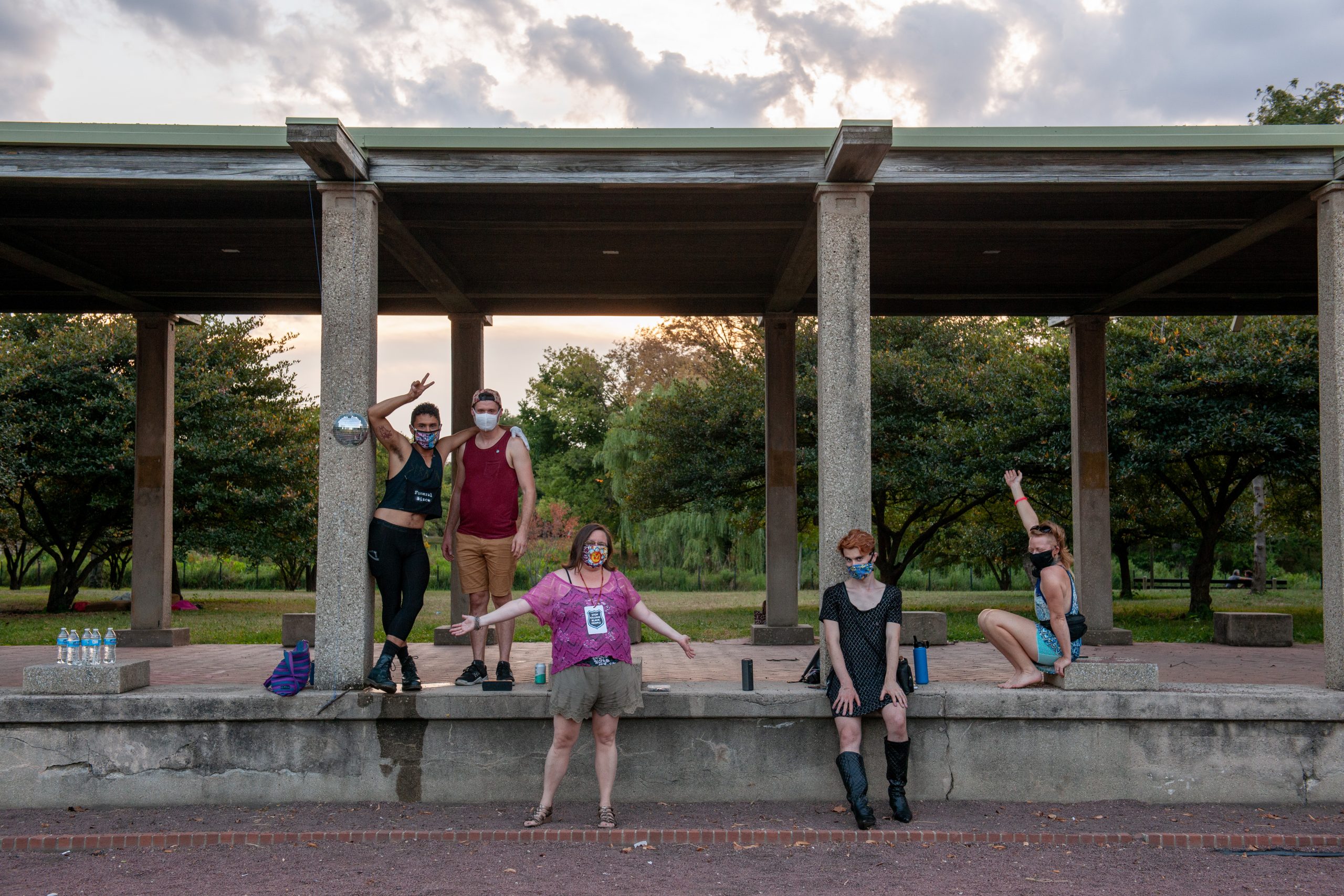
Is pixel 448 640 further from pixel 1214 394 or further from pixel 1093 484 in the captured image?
pixel 1214 394

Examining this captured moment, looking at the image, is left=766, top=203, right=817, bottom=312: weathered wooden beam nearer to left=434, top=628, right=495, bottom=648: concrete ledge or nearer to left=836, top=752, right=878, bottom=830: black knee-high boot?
left=836, top=752, right=878, bottom=830: black knee-high boot

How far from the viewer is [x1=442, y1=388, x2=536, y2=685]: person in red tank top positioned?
6.84 metres

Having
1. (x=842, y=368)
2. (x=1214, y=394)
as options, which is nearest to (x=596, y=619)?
(x=842, y=368)

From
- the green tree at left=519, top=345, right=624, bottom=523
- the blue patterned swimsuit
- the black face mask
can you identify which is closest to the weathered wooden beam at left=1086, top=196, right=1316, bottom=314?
the black face mask

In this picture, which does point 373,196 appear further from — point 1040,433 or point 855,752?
point 1040,433

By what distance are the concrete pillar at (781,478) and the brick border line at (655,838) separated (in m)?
5.71

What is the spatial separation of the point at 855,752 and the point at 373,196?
15.4 feet

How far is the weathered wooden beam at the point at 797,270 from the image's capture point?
8.46 metres

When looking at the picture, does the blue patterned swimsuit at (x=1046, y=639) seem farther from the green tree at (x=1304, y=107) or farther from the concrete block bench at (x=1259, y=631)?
the green tree at (x=1304, y=107)

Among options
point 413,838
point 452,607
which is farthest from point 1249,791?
point 452,607

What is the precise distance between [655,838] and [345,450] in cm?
312

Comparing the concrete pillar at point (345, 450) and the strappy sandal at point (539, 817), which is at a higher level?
the concrete pillar at point (345, 450)

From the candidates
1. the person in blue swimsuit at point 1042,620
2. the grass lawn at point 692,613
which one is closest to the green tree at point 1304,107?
the grass lawn at point 692,613

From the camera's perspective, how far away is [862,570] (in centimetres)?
614
